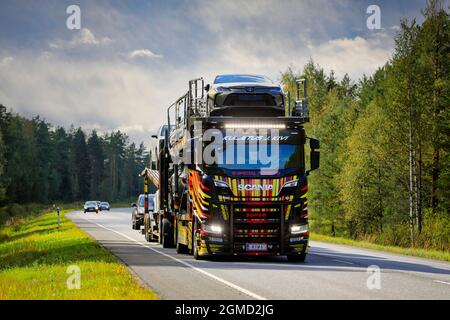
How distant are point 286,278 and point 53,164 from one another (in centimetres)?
15345

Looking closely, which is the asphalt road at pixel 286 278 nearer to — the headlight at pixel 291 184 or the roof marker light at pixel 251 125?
the headlight at pixel 291 184

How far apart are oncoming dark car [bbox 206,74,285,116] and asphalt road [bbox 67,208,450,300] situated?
3.98 m

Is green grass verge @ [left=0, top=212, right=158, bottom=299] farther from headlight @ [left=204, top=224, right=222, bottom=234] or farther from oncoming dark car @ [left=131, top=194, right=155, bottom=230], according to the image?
oncoming dark car @ [left=131, top=194, right=155, bottom=230]

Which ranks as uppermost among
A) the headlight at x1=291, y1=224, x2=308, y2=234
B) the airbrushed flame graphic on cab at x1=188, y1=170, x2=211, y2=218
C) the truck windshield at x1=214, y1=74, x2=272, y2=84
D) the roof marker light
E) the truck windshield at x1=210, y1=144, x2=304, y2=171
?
the truck windshield at x1=214, y1=74, x2=272, y2=84

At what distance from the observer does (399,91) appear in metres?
35.6

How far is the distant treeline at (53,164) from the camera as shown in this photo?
116 metres

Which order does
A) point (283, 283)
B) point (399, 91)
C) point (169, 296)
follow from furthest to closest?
point (399, 91), point (283, 283), point (169, 296)

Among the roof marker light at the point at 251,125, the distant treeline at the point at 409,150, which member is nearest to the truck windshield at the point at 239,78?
the roof marker light at the point at 251,125

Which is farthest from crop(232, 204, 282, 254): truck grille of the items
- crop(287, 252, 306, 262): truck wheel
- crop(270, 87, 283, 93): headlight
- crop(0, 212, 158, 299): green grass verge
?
crop(270, 87, 283, 93): headlight

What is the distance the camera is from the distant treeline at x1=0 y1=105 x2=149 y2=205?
115500mm

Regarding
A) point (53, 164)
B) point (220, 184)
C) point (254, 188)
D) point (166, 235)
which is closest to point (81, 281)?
point (220, 184)

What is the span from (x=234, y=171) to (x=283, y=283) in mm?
4987

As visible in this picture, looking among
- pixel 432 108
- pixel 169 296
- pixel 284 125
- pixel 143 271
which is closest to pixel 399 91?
pixel 432 108
